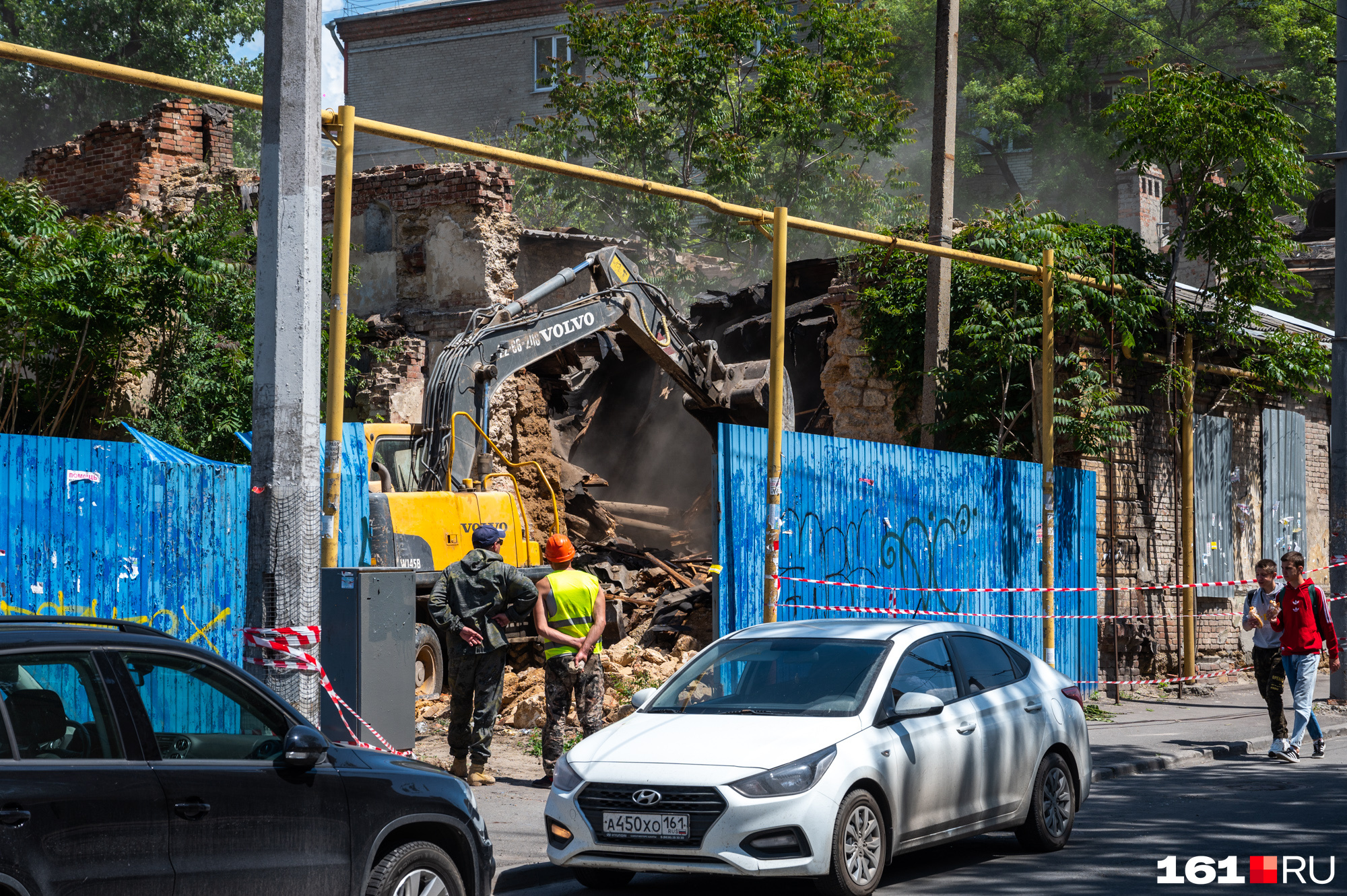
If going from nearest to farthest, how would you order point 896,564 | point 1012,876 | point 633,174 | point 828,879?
point 828,879 < point 1012,876 < point 896,564 < point 633,174

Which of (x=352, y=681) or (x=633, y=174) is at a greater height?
(x=633, y=174)

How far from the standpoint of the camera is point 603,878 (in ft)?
23.7

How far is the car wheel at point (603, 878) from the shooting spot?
7.22 m

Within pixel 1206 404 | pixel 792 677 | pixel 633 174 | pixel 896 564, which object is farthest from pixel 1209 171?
pixel 633 174

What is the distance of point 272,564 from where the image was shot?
6863 millimetres

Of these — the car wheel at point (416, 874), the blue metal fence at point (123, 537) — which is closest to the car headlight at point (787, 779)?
the car wheel at point (416, 874)

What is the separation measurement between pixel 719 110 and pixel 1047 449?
22784mm

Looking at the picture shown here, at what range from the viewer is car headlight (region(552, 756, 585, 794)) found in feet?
22.9

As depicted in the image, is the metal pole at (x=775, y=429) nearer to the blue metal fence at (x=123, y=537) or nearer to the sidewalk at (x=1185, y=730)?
the sidewalk at (x=1185, y=730)

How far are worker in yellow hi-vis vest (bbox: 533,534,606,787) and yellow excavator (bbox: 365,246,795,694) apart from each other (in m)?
3.35

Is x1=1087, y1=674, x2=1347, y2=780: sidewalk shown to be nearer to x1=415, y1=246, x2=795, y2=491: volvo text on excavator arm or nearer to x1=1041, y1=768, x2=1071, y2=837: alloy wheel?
x1=1041, y1=768, x2=1071, y2=837: alloy wheel

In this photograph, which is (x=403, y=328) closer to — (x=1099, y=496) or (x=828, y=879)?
(x=1099, y=496)

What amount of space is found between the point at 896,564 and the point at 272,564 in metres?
8.39

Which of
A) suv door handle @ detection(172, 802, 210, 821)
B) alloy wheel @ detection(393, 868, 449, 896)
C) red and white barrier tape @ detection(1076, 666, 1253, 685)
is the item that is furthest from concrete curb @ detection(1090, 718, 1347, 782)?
suv door handle @ detection(172, 802, 210, 821)
